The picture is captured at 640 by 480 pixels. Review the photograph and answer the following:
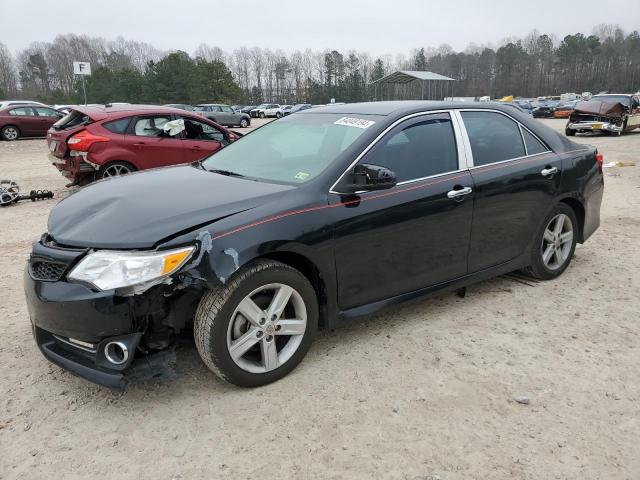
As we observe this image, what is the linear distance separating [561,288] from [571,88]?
375ft

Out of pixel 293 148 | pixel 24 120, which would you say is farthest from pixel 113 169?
pixel 24 120

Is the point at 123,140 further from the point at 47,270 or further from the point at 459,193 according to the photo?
the point at 459,193

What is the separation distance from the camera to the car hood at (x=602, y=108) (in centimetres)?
1973

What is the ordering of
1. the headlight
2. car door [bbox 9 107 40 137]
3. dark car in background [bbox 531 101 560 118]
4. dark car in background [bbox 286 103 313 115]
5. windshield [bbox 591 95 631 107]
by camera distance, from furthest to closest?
dark car in background [bbox 531 101 560 118]
windshield [bbox 591 95 631 107]
car door [bbox 9 107 40 137]
dark car in background [bbox 286 103 313 115]
the headlight

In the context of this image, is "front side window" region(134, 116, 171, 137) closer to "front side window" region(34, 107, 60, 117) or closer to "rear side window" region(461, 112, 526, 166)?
"rear side window" region(461, 112, 526, 166)

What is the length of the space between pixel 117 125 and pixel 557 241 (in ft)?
23.2

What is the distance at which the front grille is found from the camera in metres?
2.73

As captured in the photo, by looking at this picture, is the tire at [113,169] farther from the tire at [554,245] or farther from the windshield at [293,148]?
the tire at [554,245]

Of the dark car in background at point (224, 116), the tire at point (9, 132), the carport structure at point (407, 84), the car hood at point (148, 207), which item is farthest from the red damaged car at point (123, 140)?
the dark car in background at point (224, 116)

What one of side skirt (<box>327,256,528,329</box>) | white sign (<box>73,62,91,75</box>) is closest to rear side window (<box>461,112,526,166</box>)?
side skirt (<box>327,256,528,329</box>)

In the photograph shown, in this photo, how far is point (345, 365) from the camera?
3.28m

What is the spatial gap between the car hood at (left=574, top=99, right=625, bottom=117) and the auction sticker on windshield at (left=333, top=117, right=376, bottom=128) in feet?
63.4

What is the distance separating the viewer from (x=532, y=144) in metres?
4.46

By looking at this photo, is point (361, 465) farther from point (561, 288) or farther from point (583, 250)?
point (583, 250)
